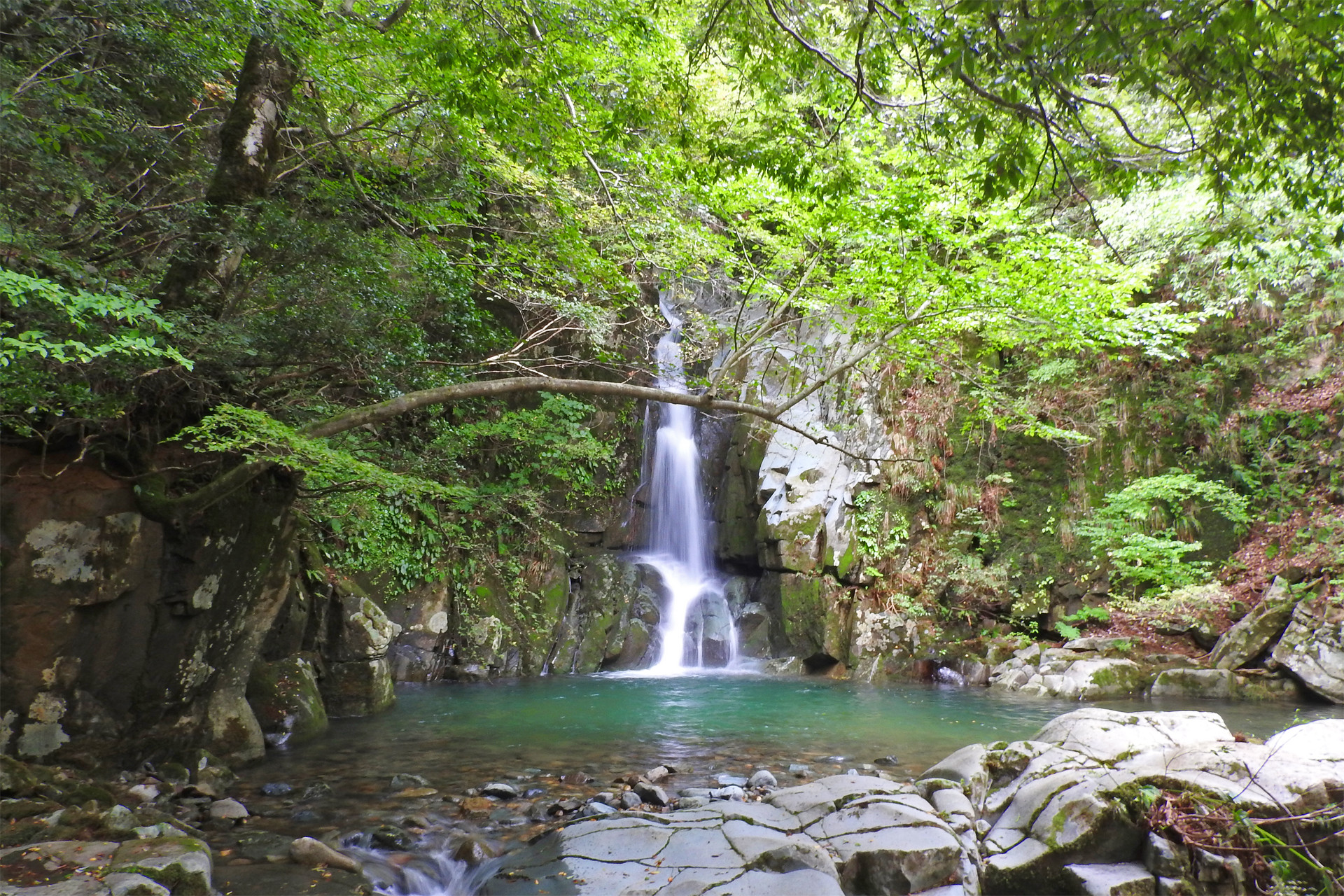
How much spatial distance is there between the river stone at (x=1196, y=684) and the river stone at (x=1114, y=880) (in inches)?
302

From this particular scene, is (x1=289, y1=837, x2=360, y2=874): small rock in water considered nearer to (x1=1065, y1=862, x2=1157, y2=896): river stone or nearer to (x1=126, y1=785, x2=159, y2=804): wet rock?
(x1=126, y1=785, x2=159, y2=804): wet rock

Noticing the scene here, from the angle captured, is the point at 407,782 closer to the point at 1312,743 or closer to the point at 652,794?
the point at 652,794

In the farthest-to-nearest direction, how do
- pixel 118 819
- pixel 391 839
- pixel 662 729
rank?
pixel 662 729 < pixel 391 839 < pixel 118 819

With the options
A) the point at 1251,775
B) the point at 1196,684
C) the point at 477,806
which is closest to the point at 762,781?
the point at 477,806

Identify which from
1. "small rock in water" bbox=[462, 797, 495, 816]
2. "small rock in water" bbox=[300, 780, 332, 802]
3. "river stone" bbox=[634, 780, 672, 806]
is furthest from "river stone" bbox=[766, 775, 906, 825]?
"small rock in water" bbox=[300, 780, 332, 802]

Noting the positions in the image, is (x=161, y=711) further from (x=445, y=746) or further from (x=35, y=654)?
(x=445, y=746)

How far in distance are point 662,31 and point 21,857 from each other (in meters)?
7.54

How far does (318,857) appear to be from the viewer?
422 centimetres

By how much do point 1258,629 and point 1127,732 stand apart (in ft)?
23.8

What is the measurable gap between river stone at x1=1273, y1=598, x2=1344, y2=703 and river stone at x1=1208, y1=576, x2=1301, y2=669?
20 cm

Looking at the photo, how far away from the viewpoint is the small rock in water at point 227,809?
16.0 feet

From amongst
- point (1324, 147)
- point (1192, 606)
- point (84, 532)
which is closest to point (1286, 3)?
point (1324, 147)

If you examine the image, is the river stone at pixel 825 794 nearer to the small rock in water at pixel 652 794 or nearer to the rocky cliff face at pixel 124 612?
the small rock in water at pixel 652 794

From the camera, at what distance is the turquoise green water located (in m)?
6.68
